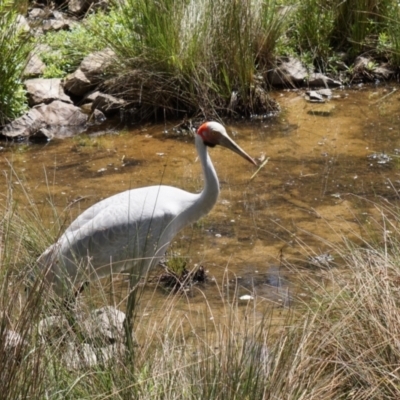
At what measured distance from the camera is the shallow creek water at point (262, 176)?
19.4 ft

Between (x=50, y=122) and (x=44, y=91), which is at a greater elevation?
(x=44, y=91)

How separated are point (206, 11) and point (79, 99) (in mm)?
1545

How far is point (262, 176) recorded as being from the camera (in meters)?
7.34

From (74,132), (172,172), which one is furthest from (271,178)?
(74,132)

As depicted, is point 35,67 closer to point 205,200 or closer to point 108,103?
point 108,103

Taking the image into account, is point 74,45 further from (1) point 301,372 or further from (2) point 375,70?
(1) point 301,372

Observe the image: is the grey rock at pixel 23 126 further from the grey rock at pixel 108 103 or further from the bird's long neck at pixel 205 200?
the bird's long neck at pixel 205 200

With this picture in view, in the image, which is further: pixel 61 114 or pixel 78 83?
pixel 78 83

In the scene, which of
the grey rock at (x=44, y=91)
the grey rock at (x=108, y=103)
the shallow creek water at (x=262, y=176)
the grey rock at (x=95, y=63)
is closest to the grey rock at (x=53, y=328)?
the shallow creek water at (x=262, y=176)

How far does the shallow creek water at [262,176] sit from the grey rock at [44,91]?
2.14 ft

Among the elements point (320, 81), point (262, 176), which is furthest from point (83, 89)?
point (262, 176)

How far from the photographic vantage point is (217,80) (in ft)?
27.9

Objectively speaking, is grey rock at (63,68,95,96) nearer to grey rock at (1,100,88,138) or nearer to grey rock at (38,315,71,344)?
grey rock at (1,100,88,138)

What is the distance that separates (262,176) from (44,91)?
2495 mm
